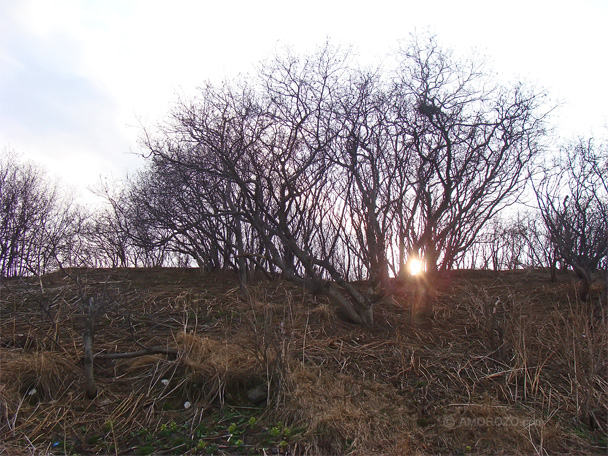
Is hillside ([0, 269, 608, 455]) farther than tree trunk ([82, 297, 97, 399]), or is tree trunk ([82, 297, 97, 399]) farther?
tree trunk ([82, 297, 97, 399])

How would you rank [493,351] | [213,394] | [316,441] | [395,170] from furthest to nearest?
[395,170] < [493,351] < [213,394] < [316,441]

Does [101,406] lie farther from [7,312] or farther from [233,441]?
[7,312]

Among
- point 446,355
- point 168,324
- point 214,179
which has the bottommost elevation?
point 446,355

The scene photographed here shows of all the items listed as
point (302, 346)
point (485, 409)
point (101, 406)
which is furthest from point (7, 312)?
point (485, 409)

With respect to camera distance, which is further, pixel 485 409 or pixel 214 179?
pixel 214 179

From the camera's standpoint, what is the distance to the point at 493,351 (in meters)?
5.53

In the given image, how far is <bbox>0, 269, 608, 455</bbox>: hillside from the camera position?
3.84 metres

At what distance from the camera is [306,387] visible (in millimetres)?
4508

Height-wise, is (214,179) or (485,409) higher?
(214,179)

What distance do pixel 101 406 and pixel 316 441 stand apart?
243 cm

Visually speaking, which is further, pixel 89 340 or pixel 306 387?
pixel 306 387

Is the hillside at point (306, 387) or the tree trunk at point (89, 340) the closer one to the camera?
the hillside at point (306, 387)

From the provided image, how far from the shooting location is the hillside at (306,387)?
151 inches

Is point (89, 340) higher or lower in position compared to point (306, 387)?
higher
